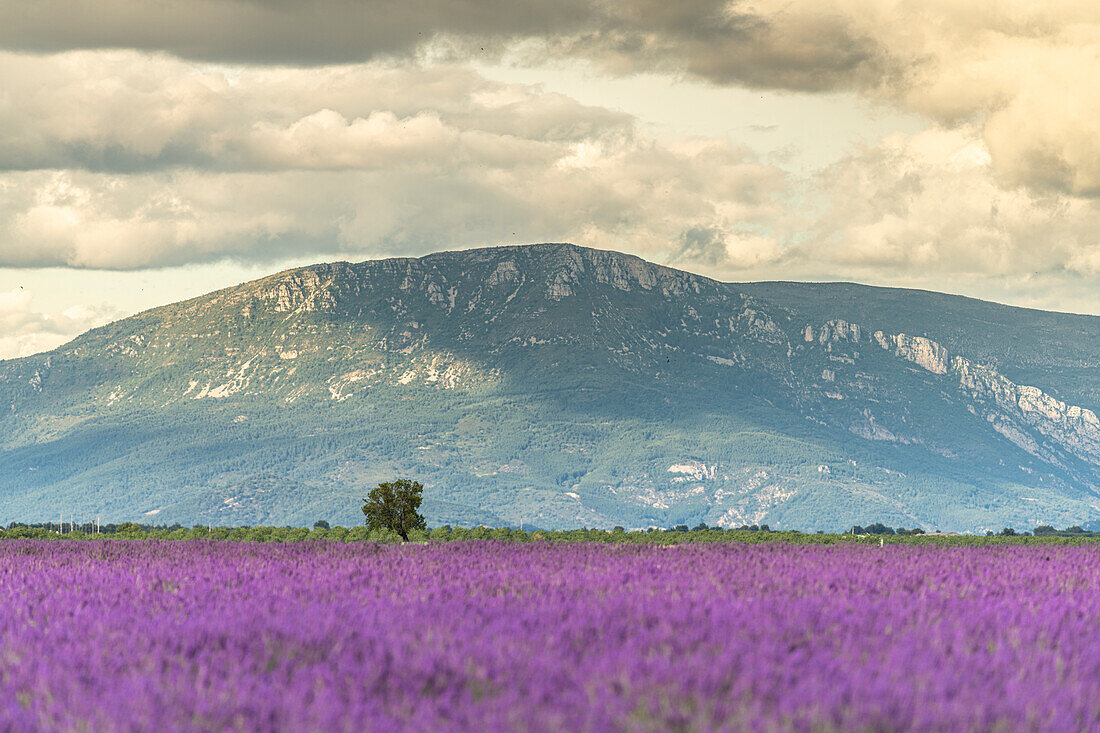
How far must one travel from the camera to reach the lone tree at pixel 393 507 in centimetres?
5069

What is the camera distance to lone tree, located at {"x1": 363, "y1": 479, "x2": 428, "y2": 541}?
5069 cm

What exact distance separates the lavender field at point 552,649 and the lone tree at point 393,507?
29403 mm

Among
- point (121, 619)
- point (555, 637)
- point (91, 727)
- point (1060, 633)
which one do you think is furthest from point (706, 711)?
point (121, 619)

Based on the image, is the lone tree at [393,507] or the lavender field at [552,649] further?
the lone tree at [393,507]

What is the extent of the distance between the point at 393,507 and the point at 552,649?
39165 millimetres

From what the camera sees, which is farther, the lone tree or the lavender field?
the lone tree

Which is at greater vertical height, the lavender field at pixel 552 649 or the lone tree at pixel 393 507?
Result: the lone tree at pixel 393 507

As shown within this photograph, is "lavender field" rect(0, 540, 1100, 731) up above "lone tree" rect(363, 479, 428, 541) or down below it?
below

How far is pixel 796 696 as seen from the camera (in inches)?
408

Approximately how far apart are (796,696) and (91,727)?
17.6ft

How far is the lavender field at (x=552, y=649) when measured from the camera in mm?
10156

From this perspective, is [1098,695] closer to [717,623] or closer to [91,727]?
[717,623]

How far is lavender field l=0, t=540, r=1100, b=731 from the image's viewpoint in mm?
10156

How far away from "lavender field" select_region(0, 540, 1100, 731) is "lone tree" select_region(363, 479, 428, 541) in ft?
96.5
